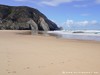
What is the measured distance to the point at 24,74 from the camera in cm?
498

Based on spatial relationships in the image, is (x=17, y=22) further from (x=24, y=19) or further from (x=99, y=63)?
(x=99, y=63)

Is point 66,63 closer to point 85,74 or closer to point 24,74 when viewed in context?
point 85,74

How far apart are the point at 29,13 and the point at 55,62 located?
84.6 m

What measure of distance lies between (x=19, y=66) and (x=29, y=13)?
8513cm

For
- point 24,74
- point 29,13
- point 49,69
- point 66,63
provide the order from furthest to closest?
point 29,13
point 66,63
point 49,69
point 24,74

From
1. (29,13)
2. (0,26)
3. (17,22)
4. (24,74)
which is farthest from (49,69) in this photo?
(29,13)

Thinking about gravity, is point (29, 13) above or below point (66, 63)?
above

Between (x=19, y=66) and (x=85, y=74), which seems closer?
(x=85, y=74)

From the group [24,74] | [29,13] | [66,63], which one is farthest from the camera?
[29,13]

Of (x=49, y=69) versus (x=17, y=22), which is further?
(x=17, y=22)

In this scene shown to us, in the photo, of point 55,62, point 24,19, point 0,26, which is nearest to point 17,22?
point 24,19

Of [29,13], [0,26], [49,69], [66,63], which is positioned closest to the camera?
[49,69]

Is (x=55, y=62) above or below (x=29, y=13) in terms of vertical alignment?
below

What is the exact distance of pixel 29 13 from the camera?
294 feet
